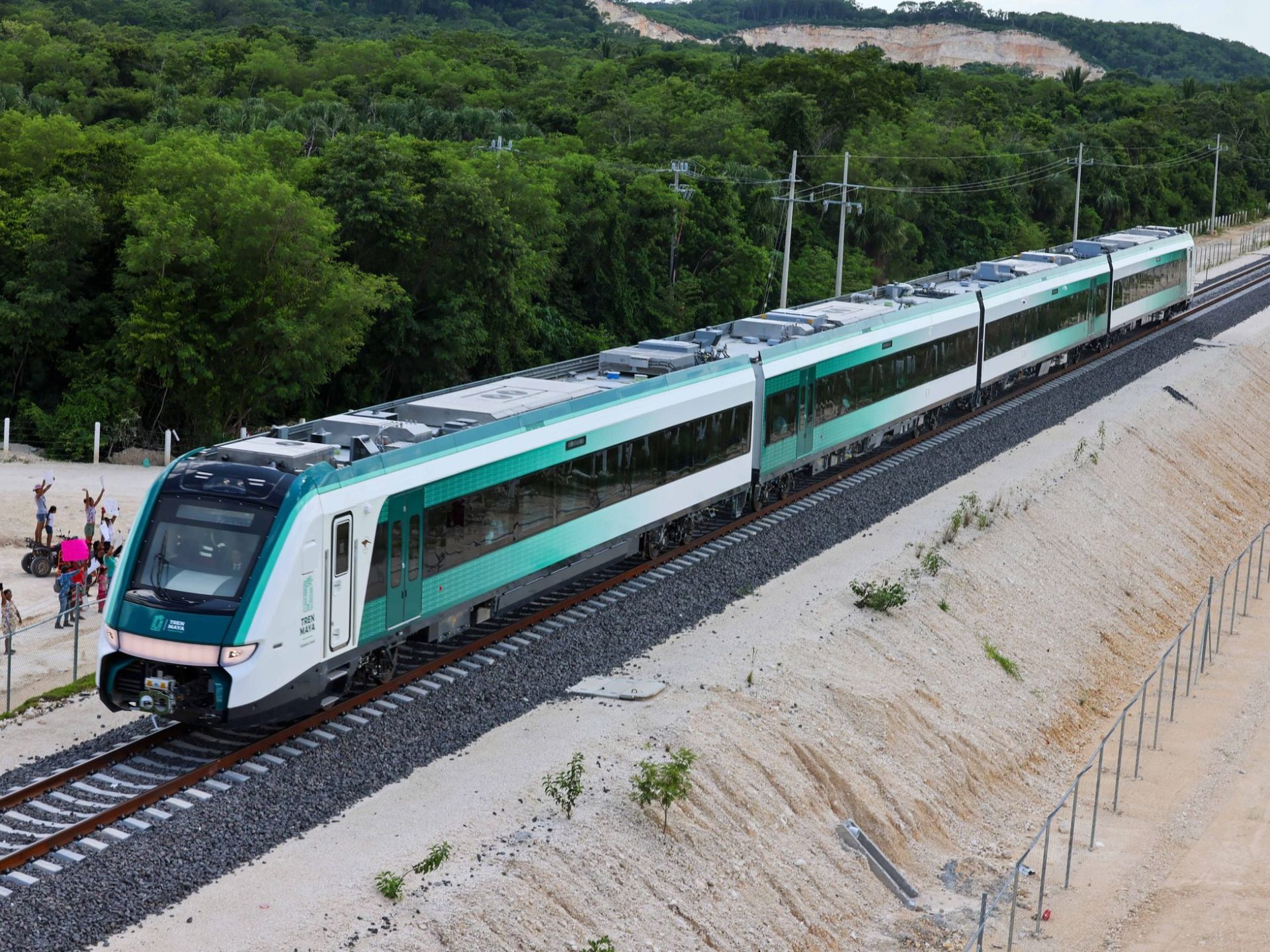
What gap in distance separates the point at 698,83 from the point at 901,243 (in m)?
27.3

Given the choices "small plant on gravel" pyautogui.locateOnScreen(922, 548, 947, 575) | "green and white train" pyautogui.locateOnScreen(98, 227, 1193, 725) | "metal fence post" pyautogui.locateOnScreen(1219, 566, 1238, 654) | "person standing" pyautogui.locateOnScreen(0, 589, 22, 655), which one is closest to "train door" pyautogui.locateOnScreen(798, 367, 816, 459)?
"green and white train" pyautogui.locateOnScreen(98, 227, 1193, 725)

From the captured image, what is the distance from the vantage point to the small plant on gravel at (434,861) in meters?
15.5

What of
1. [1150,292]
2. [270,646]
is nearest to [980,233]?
[1150,292]

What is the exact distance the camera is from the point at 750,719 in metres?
21.1

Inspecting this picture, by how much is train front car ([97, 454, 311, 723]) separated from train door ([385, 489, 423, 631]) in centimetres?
186

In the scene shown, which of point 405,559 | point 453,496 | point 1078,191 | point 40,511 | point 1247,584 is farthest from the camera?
point 1078,191

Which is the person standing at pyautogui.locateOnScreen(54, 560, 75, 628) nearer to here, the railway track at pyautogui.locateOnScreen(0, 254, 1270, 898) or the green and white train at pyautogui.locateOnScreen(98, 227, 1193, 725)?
the green and white train at pyautogui.locateOnScreen(98, 227, 1193, 725)

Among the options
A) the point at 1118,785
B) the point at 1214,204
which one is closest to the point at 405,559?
the point at 1118,785

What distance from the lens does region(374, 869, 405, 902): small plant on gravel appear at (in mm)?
15016

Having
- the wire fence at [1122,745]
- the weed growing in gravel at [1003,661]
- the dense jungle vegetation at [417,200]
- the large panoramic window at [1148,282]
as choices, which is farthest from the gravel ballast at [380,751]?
the large panoramic window at [1148,282]

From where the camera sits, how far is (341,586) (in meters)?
18.8

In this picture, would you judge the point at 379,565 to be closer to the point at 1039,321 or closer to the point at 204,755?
the point at 204,755

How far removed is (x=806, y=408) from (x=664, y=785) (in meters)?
16.0

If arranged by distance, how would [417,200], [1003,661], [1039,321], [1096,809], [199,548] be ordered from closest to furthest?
[199,548] → [1096,809] → [1003,661] → [417,200] → [1039,321]
